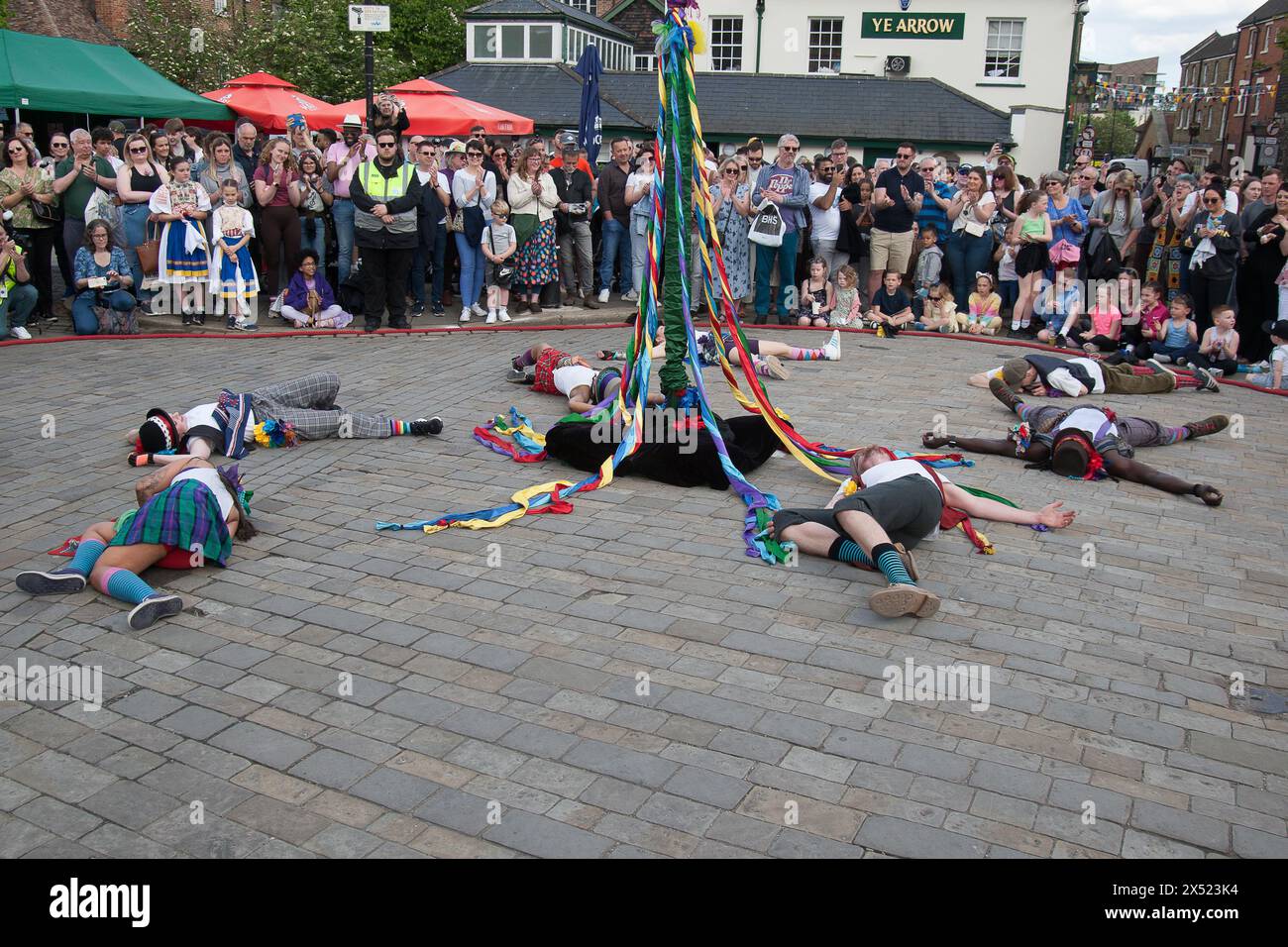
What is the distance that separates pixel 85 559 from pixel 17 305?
7.54 metres

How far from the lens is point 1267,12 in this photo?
197ft

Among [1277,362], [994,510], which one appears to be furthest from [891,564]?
[1277,362]

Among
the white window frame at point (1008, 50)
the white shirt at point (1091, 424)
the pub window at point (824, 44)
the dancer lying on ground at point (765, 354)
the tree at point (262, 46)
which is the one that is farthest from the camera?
the pub window at point (824, 44)

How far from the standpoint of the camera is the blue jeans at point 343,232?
13070 millimetres

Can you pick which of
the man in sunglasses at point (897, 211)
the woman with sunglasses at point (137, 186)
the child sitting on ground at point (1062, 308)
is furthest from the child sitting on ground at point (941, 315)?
the woman with sunglasses at point (137, 186)

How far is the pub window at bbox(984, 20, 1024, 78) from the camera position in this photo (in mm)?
33188

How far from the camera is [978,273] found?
13.7 m

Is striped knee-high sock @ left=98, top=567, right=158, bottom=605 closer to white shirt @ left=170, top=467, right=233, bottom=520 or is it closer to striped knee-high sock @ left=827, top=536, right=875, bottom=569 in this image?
white shirt @ left=170, top=467, right=233, bottom=520

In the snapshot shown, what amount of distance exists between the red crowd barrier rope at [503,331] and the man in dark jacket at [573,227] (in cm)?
107

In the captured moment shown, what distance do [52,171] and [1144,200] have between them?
12531mm

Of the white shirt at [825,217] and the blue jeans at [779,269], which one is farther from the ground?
the white shirt at [825,217]

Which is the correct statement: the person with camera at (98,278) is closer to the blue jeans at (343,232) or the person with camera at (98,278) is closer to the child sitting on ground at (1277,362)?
the blue jeans at (343,232)

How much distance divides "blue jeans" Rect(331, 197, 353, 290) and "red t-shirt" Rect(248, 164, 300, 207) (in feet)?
1.75
